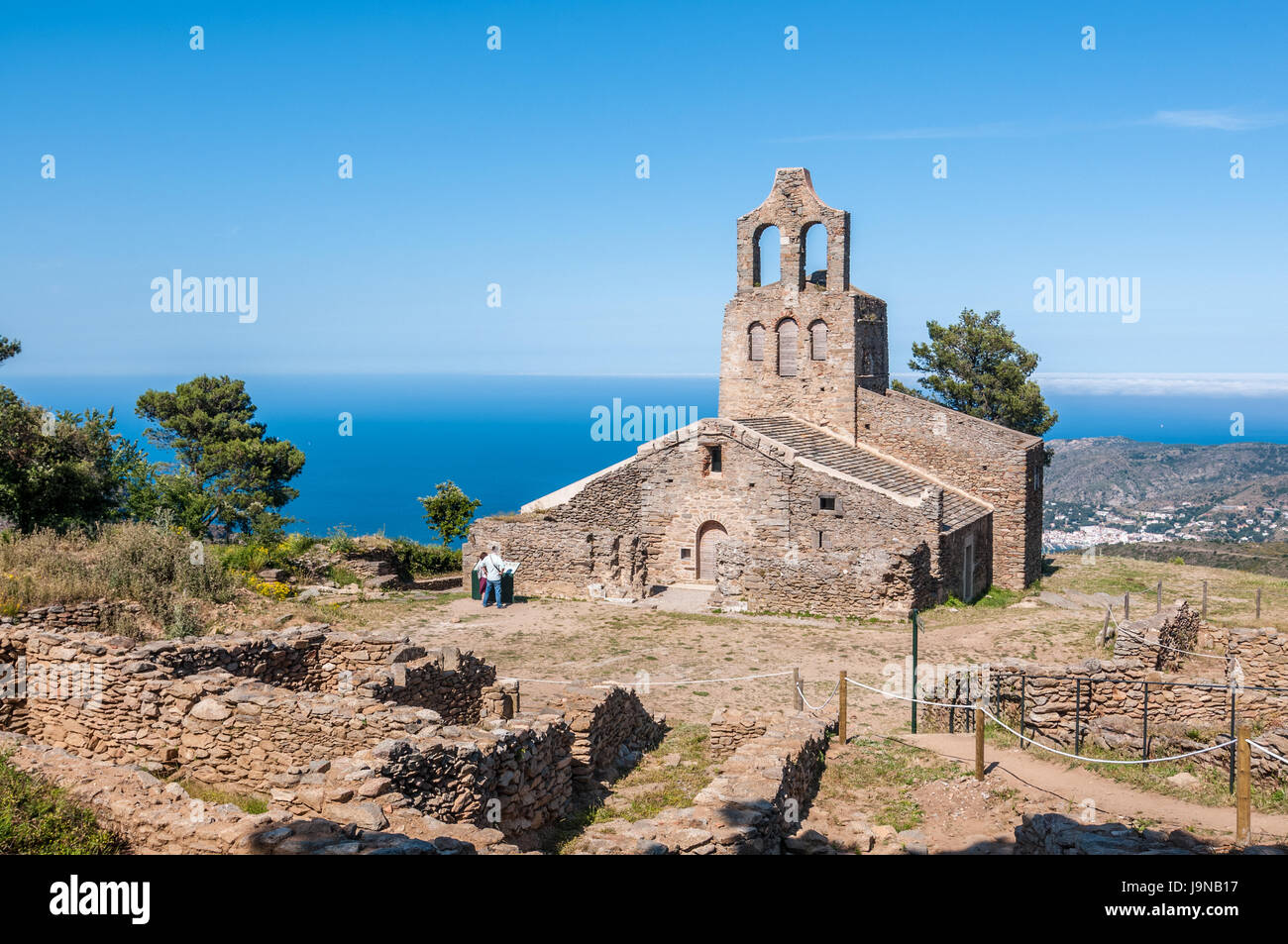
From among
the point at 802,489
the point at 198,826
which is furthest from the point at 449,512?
the point at 198,826

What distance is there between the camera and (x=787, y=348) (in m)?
29.3

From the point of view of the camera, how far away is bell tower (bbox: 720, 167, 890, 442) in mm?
28266

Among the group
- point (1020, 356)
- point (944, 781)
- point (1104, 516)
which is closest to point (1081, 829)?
point (944, 781)

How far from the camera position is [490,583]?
23.3 metres

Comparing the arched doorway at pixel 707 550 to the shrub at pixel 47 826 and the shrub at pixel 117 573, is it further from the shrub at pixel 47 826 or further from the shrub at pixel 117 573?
the shrub at pixel 47 826

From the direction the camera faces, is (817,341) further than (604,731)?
Yes

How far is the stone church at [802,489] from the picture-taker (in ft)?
75.9

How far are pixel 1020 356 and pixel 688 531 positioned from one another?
61.3ft

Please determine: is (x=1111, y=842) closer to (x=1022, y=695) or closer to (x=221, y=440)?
(x=1022, y=695)

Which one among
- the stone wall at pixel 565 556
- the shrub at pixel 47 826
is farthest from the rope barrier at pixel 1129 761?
the stone wall at pixel 565 556

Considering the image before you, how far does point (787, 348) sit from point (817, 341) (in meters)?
1.00

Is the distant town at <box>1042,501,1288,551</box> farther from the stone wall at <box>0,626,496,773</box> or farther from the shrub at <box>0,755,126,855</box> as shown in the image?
the shrub at <box>0,755,126,855</box>

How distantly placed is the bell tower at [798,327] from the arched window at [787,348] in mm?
31
